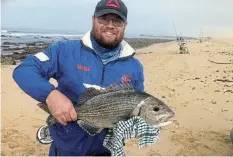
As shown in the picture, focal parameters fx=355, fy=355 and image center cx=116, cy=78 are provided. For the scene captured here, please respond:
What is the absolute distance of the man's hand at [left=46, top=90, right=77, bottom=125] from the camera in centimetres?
304

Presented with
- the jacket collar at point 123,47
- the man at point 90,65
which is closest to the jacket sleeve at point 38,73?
the man at point 90,65

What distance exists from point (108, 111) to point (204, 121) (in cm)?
598

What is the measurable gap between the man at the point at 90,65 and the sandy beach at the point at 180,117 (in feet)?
10.2

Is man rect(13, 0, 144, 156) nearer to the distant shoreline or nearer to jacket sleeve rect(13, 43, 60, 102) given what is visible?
jacket sleeve rect(13, 43, 60, 102)

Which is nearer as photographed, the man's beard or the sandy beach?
the man's beard

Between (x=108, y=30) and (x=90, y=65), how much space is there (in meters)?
0.41

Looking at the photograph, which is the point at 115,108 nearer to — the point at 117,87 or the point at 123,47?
the point at 117,87

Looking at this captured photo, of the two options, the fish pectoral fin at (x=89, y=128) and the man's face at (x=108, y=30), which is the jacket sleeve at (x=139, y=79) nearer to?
the man's face at (x=108, y=30)

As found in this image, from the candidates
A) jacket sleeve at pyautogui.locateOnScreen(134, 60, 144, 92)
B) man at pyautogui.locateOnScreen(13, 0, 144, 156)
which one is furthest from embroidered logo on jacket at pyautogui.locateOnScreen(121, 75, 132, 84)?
jacket sleeve at pyautogui.locateOnScreen(134, 60, 144, 92)

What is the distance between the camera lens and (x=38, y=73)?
130 inches

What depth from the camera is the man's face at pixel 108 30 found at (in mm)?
3635

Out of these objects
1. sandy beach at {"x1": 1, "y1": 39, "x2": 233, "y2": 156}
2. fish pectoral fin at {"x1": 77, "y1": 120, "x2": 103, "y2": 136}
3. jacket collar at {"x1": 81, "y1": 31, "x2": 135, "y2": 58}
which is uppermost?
jacket collar at {"x1": 81, "y1": 31, "x2": 135, "y2": 58}

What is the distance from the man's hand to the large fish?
14 cm

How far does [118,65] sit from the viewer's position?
145 inches
